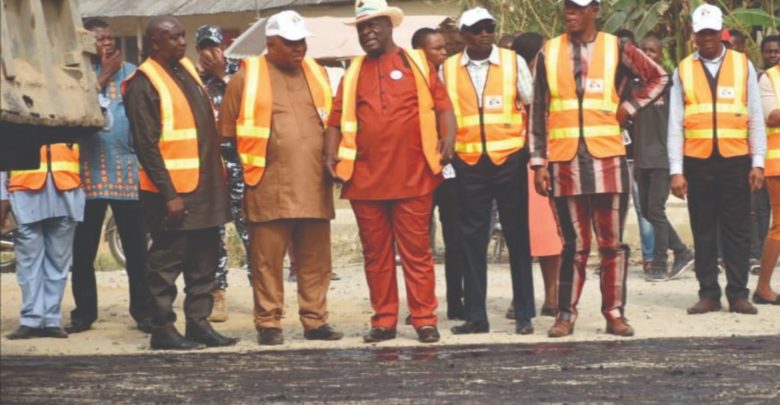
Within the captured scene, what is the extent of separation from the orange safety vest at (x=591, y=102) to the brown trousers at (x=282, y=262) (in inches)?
63.3

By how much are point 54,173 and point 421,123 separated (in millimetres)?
2380

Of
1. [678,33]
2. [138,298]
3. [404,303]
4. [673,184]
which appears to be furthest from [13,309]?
[678,33]

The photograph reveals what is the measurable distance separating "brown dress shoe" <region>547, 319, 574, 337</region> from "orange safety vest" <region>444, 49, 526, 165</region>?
105 cm

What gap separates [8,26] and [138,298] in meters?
4.17

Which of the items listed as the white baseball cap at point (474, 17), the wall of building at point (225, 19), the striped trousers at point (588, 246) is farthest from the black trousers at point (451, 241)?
the wall of building at point (225, 19)

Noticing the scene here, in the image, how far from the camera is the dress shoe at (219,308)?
12.4m

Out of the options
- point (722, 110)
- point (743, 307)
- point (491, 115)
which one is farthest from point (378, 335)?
point (722, 110)

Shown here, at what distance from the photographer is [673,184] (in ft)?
38.9

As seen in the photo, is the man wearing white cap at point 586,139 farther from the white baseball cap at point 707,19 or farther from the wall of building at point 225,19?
the wall of building at point 225,19

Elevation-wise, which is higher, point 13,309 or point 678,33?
point 678,33

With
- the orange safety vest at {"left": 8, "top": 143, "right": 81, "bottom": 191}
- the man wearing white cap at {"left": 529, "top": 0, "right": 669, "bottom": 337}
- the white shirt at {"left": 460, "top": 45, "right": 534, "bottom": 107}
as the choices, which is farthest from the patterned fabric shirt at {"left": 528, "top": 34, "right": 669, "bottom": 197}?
the orange safety vest at {"left": 8, "top": 143, "right": 81, "bottom": 191}

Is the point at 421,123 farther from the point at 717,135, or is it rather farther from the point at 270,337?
the point at 717,135

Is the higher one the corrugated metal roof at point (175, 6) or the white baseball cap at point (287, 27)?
the corrugated metal roof at point (175, 6)

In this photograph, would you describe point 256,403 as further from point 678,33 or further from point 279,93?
point 678,33
